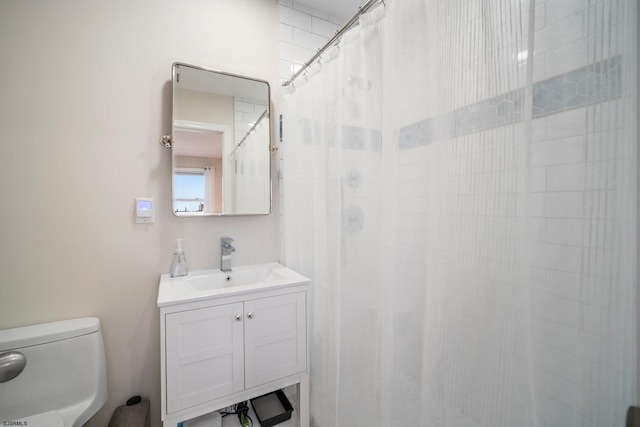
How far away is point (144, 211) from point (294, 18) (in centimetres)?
152

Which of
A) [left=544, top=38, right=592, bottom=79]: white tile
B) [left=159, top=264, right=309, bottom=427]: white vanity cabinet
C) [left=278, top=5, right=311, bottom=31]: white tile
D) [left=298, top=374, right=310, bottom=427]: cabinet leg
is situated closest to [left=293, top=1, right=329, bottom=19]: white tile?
[left=278, top=5, right=311, bottom=31]: white tile

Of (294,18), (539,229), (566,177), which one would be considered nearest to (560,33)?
(566,177)

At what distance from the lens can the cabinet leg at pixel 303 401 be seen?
1.33 meters

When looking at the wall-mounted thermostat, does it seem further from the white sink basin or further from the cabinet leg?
the cabinet leg

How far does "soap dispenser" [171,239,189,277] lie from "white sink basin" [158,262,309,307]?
0.03m

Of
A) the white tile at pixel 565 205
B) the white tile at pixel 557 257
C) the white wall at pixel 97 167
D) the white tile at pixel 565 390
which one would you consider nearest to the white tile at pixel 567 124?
the white tile at pixel 565 205

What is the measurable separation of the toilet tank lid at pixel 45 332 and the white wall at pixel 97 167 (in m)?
0.06

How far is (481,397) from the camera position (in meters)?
0.70

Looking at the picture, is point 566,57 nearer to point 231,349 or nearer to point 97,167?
point 231,349

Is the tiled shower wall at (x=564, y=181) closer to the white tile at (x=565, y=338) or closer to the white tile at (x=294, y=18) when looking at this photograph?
the white tile at (x=565, y=338)

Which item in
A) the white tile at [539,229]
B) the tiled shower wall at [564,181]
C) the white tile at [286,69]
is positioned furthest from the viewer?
the white tile at [286,69]

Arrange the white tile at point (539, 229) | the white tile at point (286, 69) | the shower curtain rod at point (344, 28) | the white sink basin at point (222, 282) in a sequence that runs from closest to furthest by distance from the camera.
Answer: the white tile at point (539, 229), the shower curtain rod at point (344, 28), the white sink basin at point (222, 282), the white tile at point (286, 69)

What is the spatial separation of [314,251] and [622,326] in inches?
43.4

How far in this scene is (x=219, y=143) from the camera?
4.93 ft
